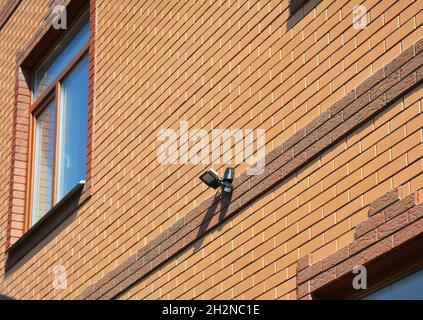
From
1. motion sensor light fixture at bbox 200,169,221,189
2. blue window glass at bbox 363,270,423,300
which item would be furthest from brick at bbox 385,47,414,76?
motion sensor light fixture at bbox 200,169,221,189

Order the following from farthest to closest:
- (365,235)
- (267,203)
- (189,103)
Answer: (189,103), (267,203), (365,235)

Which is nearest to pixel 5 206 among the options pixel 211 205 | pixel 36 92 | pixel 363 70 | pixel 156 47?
pixel 36 92

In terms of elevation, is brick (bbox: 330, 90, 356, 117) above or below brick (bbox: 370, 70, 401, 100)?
above

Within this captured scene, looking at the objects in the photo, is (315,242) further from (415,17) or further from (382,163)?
(415,17)

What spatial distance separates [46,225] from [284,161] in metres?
4.49

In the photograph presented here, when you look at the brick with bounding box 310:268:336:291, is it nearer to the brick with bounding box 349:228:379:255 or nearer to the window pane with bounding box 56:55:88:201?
the brick with bounding box 349:228:379:255

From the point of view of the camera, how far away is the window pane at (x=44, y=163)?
498 inches

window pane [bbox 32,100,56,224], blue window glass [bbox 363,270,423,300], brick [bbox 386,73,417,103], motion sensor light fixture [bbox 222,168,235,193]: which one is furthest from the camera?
window pane [bbox 32,100,56,224]

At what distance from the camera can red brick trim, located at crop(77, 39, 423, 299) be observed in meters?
7.06

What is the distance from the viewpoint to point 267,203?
321 inches

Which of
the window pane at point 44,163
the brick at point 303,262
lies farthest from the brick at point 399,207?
the window pane at point 44,163

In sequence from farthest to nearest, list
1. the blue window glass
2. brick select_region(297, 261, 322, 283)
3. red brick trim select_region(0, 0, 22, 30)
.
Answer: red brick trim select_region(0, 0, 22, 30) → brick select_region(297, 261, 322, 283) → the blue window glass

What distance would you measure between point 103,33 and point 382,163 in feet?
16.9

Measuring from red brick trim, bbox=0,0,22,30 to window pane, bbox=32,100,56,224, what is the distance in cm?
173
